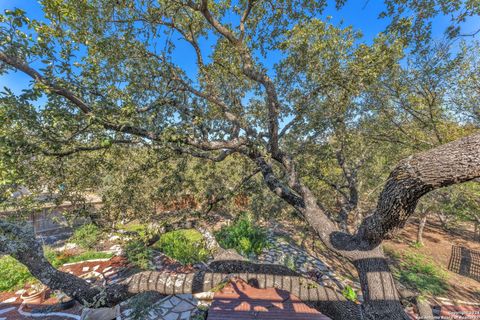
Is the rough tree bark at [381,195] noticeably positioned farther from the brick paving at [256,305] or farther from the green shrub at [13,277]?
the green shrub at [13,277]

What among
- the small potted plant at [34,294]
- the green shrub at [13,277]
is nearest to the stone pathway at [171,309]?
the small potted plant at [34,294]

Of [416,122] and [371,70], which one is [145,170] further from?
[416,122]

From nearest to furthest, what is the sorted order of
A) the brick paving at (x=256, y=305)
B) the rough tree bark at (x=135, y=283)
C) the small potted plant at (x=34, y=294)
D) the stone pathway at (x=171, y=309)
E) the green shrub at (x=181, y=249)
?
1. the brick paving at (x=256, y=305)
2. the rough tree bark at (x=135, y=283)
3. the stone pathway at (x=171, y=309)
4. the small potted plant at (x=34, y=294)
5. the green shrub at (x=181, y=249)

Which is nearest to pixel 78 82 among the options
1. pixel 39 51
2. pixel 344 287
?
pixel 39 51

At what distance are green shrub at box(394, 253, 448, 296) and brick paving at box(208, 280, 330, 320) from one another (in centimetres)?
720

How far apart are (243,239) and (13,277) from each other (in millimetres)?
8034

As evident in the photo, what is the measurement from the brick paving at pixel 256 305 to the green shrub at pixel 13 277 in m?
7.73

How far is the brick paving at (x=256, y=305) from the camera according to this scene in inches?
116

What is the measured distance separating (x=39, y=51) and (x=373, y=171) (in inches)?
423

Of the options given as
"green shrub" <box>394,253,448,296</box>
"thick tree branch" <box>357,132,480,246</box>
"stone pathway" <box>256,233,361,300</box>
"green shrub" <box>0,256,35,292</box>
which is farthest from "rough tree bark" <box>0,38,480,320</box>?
"green shrub" <box>394,253,448,296</box>

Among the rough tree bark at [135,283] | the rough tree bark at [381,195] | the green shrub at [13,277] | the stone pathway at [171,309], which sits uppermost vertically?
the rough tree bark at [381,195]

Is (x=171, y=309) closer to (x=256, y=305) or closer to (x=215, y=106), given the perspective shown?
(x=256, y=305)

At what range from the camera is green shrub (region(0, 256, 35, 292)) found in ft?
21.2

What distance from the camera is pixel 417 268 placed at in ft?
30.9
